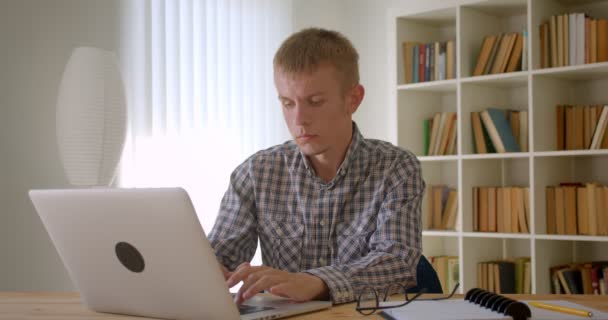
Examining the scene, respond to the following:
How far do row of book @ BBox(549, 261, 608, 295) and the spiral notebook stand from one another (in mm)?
2363

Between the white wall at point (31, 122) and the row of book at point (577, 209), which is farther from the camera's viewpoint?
the row of book at point (577, 209)

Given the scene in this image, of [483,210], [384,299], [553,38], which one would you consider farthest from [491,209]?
[384,299]

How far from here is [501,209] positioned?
12.0 ft

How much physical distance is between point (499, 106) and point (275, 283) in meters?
2.92

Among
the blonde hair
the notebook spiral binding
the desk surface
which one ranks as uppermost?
the blonde hair

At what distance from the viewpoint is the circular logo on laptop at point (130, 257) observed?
109cm

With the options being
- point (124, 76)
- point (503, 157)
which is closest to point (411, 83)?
point (503, 157)

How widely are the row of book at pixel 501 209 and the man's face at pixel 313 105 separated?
211 cm

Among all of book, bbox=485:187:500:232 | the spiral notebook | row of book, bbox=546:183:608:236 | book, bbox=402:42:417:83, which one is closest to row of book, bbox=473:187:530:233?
book, bbox=485:187:500:232

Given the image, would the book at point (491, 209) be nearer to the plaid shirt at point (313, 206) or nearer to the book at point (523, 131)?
the book at point (523, 131)

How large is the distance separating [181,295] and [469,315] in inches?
16.5

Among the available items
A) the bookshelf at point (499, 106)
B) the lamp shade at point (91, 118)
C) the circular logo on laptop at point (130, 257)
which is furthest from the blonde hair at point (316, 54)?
the bookshelf at point (499, 106)

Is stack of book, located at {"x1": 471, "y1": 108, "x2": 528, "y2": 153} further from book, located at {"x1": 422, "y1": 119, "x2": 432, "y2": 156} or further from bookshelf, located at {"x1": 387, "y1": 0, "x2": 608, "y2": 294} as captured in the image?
book, located at {"x1": 422, "y1": 119, "x2": 432, "y2": 156}

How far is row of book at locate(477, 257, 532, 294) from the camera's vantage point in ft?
11.8
